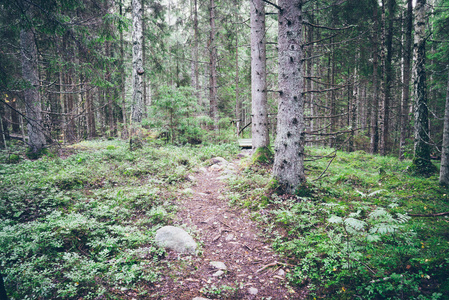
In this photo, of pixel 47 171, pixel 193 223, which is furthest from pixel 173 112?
pixel 193 223

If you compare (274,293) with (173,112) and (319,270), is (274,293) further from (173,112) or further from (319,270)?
(173,112)

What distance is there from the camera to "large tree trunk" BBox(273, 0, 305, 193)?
190 inches

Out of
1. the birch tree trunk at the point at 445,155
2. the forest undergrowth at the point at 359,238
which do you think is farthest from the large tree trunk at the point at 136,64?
the birch tree trunk at the point at 445,155

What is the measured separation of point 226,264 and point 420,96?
350 inches

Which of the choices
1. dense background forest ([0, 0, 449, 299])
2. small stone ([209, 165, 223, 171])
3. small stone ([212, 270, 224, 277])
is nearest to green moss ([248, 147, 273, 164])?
dense background forest ([0, 0, 449, 299])

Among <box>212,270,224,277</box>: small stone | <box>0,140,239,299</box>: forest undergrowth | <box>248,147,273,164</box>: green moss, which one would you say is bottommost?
→ <box>212,270,224,277</box>: small stone

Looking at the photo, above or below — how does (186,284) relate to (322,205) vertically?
below

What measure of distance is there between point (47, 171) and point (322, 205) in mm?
8427

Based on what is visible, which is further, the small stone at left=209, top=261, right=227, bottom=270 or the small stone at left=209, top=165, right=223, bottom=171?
the small stone at left=209, top=165, right=223, bottom=171

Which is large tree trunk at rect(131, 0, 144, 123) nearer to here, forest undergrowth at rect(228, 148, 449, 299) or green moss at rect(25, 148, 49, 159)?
green moss at rect(25, 148, 49, 159)

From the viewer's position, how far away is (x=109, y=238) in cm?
380

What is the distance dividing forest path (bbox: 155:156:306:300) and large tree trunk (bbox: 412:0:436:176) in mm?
7268

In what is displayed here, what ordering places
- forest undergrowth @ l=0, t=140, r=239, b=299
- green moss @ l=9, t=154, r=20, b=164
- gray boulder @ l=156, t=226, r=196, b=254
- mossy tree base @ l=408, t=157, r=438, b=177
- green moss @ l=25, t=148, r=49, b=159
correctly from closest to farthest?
forest undergrowth @ l=0, t=140, r=239, b=299
gray boulder @ l=156, t=226, r=196, b=254
mossy tree base @ l=408, t=157, r=438, b=177
green moss @ l=9, t=154, r=20, b=164
green moss @ l=25, t=148, r=49, b=159

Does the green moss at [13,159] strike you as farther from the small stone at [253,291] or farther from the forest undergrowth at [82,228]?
the small stone at [253,291]
